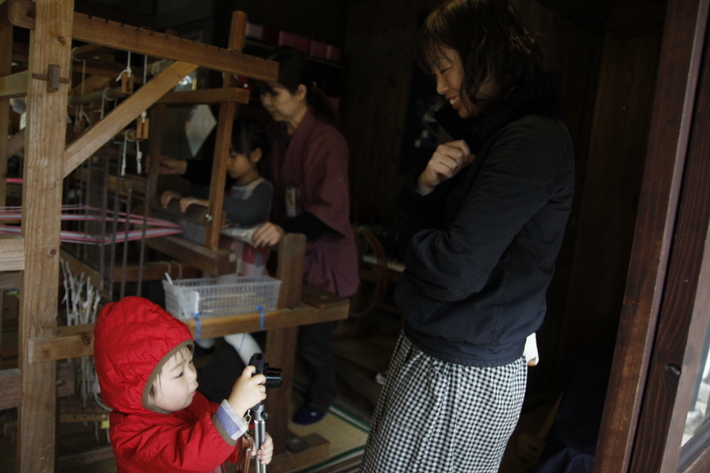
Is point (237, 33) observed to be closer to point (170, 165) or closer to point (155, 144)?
point (155, 144)

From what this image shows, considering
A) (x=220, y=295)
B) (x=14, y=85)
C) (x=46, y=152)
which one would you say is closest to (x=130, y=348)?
(x=46, y=152)

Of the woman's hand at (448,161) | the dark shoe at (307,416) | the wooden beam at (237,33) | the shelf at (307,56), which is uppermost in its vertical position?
the shelf at (307,56)

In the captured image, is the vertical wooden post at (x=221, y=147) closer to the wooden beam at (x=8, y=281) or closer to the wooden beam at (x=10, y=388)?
the wooden beam at (x=8, y=281)

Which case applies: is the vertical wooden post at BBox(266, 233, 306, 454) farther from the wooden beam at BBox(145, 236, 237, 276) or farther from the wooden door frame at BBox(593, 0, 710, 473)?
the wooden door frame at BBox(593, 0, 710, 473)

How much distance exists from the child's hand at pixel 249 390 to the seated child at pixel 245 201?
881 mm

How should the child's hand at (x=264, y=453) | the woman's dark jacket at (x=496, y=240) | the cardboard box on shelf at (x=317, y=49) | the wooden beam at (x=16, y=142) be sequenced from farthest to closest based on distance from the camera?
the cardboard box on shelf at (x=317, y=49) → the wooden beam at (x=16, y=142) → the child's hand at (x=264, y=453) → the woman's dark jacket at (x=496, y=240)

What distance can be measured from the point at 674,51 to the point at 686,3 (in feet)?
0.23

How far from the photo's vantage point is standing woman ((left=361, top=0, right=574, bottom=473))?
3.41ft

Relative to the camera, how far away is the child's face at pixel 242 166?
8.15 feet

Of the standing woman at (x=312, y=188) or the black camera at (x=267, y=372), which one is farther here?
the standing woman at (x=312, y=188)

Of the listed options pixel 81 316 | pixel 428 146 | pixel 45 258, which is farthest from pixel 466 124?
pixel 428 146

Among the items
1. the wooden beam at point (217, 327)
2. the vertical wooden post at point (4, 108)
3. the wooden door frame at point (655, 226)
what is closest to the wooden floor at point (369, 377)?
the wooden beam at point (217, 327)

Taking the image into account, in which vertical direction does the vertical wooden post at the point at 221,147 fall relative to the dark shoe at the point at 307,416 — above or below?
above

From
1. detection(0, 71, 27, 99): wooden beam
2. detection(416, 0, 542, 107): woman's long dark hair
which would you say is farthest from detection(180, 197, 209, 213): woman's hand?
detection(416, 0, 542, 107): woman's long dark hair
